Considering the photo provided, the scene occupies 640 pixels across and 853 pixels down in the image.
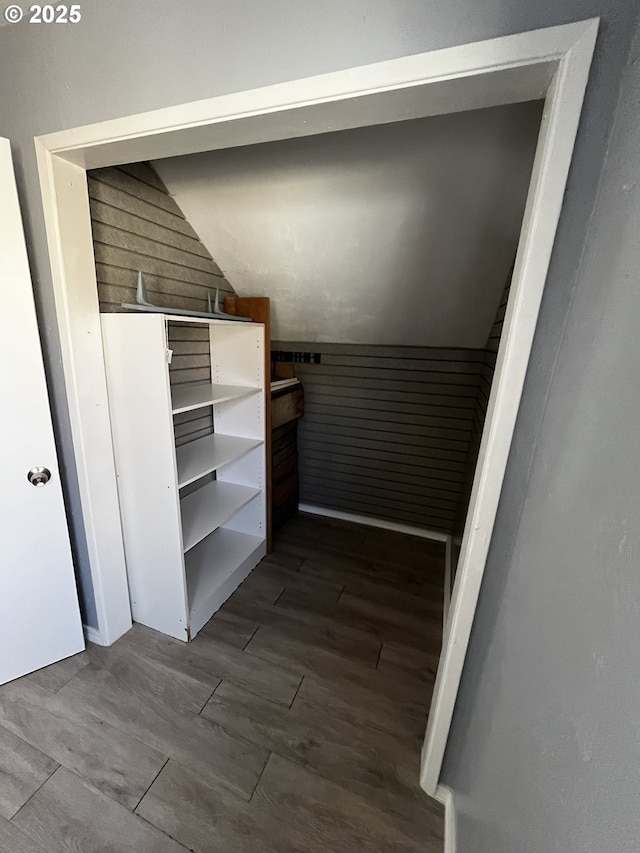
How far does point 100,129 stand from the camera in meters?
1.09

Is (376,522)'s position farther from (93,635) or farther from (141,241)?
(141,241)

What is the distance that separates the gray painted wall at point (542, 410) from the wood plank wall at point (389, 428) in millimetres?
1631

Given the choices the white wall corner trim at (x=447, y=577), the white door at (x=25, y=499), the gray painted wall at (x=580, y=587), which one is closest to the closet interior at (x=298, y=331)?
the white wall corner trim at (x=447, y=577)

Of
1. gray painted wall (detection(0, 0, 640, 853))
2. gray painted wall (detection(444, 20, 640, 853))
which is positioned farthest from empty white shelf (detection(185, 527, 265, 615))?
gray painted wall (detection(444, 20, 640, 853))

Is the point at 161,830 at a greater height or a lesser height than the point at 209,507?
lesser

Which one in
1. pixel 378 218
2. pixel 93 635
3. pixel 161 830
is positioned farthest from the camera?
pixel 93 635

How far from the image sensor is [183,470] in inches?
70.7

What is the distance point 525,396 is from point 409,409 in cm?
174

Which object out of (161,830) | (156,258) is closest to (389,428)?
(156,258)

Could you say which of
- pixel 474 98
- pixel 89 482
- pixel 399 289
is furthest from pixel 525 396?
pixel 89 482

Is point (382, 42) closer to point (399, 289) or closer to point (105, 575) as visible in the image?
point (399, 289)

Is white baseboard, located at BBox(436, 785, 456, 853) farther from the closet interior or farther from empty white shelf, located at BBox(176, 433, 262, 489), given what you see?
empty white shelf, located at BBox(176, 433, 262, 489)

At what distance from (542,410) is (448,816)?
1366 millimetres

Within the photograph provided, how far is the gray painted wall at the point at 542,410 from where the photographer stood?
0.48 meters
